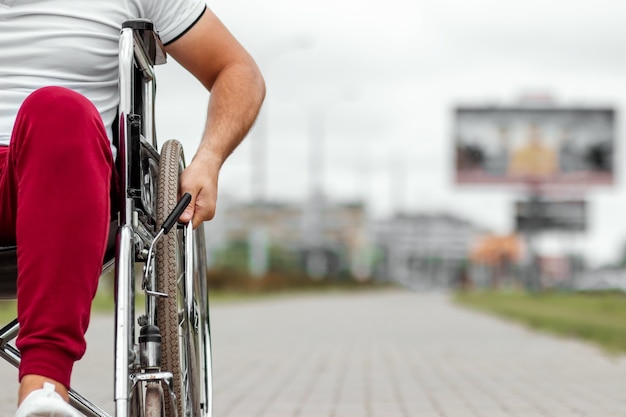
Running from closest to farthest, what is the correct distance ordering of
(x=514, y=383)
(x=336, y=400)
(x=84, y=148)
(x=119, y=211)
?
(x=84, y=148)
(x=119, y=211)
(x=336, y=400)
(x=514, y=383)

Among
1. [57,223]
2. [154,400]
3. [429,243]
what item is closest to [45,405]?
[57,223]

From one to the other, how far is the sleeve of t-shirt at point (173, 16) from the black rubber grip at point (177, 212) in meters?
0.50

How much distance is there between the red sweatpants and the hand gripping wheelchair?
6.2 inches

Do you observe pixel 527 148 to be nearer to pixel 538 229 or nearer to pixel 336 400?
pixel 538 229

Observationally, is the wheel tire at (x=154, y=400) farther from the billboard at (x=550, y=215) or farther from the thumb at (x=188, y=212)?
the billboard at (x=550, y=215)

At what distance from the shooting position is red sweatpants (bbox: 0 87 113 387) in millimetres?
2123

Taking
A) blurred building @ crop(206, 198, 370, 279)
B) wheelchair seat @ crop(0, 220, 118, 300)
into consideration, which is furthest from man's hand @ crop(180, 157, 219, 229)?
blurred building @ crop(206, 198, 370, 279)

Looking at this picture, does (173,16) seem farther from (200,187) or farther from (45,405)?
(45,405)

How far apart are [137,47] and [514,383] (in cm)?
481

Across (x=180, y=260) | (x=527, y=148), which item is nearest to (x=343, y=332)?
(x=180, y=260)

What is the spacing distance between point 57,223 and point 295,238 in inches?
4425

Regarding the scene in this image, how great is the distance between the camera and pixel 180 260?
2.83 meters

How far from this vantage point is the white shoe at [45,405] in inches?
80.7

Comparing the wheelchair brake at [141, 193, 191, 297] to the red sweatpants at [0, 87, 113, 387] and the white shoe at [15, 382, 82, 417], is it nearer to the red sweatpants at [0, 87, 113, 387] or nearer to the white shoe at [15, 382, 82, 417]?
the red sweatpants at [0, 87, 113, 387]
